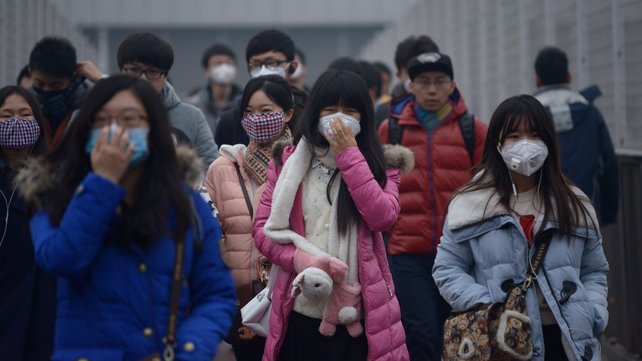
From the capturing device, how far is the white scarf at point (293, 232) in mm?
5953

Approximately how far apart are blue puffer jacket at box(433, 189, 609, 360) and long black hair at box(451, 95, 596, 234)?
2.2 inches

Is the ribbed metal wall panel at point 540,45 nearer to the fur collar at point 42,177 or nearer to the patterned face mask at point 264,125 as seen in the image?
the patterned face mask at point 264,125

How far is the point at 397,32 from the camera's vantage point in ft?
75.1

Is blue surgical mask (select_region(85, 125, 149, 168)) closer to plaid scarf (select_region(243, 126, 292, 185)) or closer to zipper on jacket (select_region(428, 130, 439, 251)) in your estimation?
plaid scarf (select_region(243, 126, 292, 185))

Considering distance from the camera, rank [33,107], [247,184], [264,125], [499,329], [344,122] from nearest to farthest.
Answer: [499,329], [344,122], [33,107], [247,184], [264,125]

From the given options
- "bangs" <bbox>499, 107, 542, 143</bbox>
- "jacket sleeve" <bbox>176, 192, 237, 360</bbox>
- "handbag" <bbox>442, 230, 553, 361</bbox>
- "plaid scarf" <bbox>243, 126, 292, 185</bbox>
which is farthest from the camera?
"plaid scarf" <bbox>243, 126, 292, 185</bbox>

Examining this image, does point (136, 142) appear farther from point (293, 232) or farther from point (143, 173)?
point (293, 232)

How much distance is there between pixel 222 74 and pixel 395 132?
5871 millimetres

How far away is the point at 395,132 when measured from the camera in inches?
321

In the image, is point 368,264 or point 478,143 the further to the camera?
point 478,143

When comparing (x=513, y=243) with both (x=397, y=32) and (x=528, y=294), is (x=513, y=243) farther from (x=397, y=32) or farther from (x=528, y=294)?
(x=397, y=32)

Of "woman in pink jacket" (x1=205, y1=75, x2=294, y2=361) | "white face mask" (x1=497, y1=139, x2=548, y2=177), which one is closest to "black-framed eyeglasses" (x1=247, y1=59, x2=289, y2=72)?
"woman in pink jacket" (x1=205, y1=75, x2=294, y2=361)

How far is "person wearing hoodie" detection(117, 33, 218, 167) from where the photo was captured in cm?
761

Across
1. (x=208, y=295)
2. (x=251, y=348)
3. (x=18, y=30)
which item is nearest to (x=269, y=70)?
(x=251, y=348)
